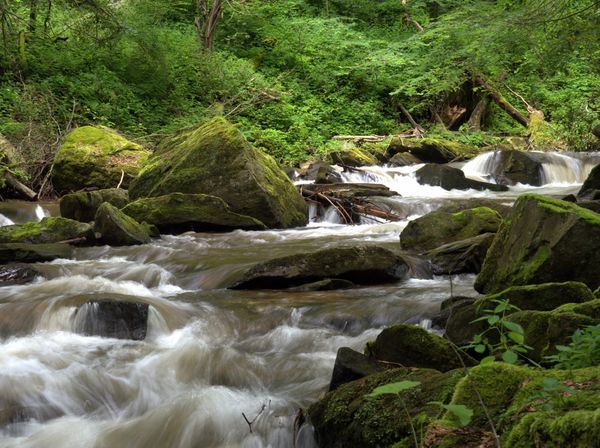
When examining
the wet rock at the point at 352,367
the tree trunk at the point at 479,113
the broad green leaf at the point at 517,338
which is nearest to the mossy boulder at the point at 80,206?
the wet rock at the point at 352,367

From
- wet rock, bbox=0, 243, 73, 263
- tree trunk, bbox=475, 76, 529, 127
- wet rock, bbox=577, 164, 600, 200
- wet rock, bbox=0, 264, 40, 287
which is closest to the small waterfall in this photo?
wet rock, bbox=0, 243, 73, 263

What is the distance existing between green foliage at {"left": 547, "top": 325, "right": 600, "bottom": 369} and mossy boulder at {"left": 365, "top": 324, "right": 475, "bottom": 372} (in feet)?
2.73

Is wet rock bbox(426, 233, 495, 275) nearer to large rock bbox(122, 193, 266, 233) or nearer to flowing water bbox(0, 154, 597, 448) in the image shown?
flowing water bbox(0, 154, 597, 448)

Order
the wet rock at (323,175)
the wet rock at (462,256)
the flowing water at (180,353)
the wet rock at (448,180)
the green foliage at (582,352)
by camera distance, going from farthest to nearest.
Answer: the wet rock at (448,180) → the wet rock at (323,175) → the wet rock at (462,256) → the flowing water at (180,353) → the green foliage at (582,352)

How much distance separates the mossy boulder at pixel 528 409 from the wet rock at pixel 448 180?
12.4m

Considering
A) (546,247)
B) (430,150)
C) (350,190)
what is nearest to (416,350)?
(546,247)

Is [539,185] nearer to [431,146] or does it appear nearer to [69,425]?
[431,146]

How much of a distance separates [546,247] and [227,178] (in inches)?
258

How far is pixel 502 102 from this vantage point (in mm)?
22172

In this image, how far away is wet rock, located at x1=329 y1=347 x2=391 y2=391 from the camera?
3521 mm

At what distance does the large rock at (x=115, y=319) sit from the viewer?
5309mm

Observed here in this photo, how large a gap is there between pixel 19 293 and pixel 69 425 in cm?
277

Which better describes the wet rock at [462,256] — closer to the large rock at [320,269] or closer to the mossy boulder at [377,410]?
the large rock at [320,269]

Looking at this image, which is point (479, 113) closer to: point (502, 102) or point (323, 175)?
point (502, 102)
